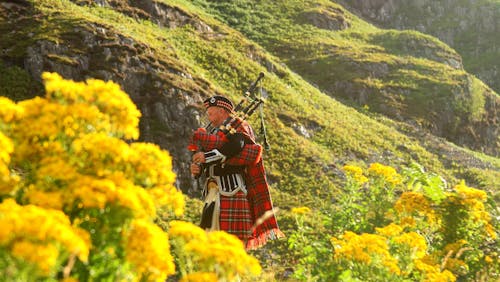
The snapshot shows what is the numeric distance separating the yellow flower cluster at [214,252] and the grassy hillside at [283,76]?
5935mm

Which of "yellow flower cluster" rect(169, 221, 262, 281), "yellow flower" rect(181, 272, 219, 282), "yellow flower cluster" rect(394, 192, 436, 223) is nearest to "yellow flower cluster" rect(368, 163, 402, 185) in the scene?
"yellow flower cluster" rect(394, 192, 436, 223)

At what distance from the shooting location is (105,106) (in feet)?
9.68

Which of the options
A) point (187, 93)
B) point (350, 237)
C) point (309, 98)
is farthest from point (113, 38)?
point (350, 237)

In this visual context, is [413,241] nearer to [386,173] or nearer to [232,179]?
[232,179]

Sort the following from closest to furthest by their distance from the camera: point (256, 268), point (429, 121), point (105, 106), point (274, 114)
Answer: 1. point (256, 268)
2. point (105, 106)
3. point (274, 114)
4. point (429, 121)

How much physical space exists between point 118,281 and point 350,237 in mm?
2826

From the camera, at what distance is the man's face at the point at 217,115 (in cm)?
686

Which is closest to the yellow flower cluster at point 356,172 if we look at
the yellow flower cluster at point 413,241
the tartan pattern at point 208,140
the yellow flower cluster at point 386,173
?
the yellow flower cluster at point 386,173

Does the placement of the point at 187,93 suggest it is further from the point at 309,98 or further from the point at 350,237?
the point at 350,237

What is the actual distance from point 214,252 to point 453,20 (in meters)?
98.6

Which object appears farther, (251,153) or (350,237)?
(251,153)

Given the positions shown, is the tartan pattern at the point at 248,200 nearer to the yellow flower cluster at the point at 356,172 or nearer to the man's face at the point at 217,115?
the man's face at the point at 217,115

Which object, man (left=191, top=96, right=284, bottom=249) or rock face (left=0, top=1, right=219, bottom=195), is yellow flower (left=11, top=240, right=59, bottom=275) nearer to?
man (left=191, top=96, right=284, bottom=249)

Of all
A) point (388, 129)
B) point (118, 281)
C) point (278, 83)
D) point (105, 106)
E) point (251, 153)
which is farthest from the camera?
point (388, 129)
